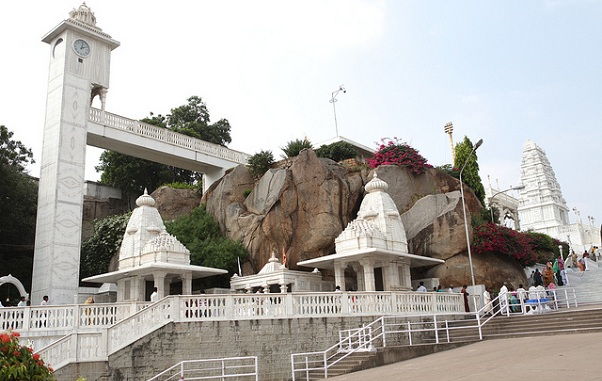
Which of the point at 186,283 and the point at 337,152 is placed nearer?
the point at 186,283

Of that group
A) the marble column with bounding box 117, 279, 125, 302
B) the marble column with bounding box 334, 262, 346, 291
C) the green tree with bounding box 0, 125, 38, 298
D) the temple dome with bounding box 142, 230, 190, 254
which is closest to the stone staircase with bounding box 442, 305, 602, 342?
the marble column with bounding box 334, 262, 346, 291

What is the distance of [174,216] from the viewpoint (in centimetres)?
3344

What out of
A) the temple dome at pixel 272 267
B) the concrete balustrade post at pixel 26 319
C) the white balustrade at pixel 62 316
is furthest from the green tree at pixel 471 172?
the concrete balustrade post at pixel 26 319

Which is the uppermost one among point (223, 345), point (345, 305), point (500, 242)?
point (500, 242)

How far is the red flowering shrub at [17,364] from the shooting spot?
7.94m

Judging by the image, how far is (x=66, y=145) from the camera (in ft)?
92.7

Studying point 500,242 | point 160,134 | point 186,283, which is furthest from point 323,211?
point 160,134

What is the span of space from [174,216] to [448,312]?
17904 mm

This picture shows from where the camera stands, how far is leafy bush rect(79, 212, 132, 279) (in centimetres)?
3089

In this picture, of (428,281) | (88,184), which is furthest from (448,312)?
(88,184)

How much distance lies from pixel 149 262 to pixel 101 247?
8.66 m

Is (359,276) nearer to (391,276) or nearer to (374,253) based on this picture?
(391,276)

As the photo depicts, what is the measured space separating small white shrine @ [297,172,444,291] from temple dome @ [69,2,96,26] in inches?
714

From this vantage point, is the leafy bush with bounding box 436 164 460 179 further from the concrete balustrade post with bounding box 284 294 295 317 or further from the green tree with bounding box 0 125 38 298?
the green tree with bounding box 0 125 38 298
